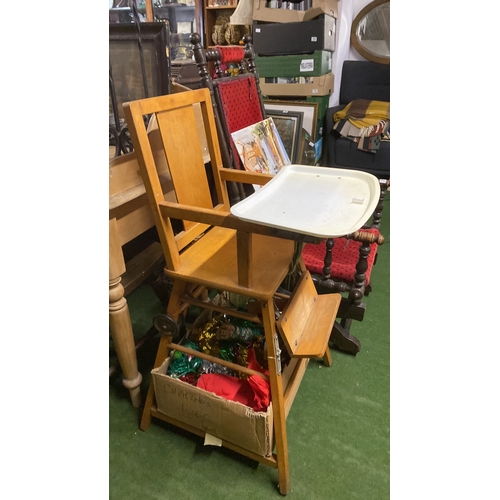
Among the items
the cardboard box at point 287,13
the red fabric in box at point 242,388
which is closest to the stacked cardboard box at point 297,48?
the cardboard box at point 287,13

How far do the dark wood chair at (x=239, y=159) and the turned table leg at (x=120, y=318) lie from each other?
21.1 inches

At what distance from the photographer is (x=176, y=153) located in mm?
1008

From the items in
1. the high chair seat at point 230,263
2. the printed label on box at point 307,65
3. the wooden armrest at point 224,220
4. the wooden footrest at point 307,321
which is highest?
the printed label on box at point 307,65

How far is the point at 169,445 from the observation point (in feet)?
3.83

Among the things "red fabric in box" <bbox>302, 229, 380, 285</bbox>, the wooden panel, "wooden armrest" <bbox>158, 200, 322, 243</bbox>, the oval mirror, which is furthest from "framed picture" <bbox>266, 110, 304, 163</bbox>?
"wooden armrest" <bbox>158, 200, 322, 243</bbox>

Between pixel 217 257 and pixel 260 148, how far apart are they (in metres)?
0.59

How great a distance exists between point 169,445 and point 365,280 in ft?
2.85

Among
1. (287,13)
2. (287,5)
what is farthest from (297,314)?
(287,5)

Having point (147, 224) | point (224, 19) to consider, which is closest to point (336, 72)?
point (224, 19)

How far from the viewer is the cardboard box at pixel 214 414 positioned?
0.98 meters

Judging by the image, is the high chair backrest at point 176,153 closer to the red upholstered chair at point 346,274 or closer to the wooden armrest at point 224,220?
the wooden armrest at point 224,220

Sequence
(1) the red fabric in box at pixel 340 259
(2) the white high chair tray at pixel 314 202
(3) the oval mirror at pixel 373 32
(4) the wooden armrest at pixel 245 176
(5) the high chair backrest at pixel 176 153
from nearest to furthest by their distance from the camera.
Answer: (2) the white high chair tray at pixel 314 202 < (5) the high chair backrest at pixel 176 153 < (4) the wooden armrest at pixel 245 176 < (1) the red fabric in box at pixel 340 259 < (3) the oval mirror at pixel 373 32

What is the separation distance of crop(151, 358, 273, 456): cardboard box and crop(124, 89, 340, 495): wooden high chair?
1.1 inches

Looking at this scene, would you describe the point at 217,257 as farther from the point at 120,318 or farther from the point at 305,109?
the point at 305,109
